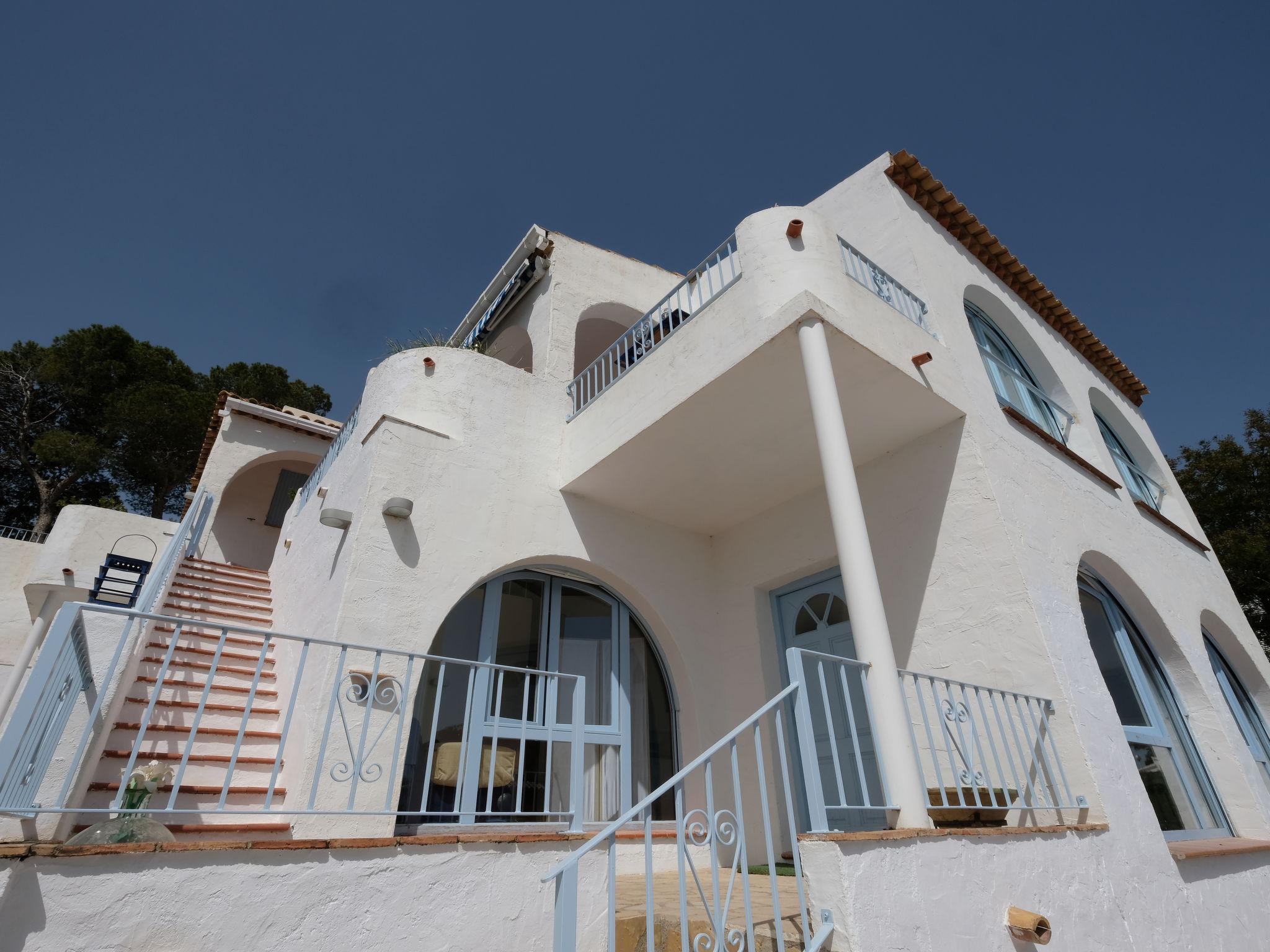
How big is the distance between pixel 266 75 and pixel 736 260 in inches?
246

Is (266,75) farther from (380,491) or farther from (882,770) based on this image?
(882,770)

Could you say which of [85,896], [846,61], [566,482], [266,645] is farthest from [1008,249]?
[85,896]

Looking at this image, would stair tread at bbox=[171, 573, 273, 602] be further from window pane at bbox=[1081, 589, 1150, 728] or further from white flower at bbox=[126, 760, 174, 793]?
window pane at bbox=[1081, 589, 1150, 728]

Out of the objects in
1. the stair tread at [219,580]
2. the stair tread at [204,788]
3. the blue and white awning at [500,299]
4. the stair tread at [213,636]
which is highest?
the blue and white awning at [500,299]

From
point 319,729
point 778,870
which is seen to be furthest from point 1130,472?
point 319,729

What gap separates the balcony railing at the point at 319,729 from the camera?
236 cm

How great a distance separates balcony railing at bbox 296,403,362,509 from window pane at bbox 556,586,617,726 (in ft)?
9.02

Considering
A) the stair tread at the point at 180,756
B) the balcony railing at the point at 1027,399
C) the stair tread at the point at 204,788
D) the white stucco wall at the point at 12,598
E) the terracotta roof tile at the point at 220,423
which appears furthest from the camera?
the terracotta roof tile at the point at 220,423

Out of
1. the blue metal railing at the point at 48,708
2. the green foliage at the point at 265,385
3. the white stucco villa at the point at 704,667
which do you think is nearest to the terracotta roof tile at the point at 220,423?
the white stucco villa at the point at 704,667

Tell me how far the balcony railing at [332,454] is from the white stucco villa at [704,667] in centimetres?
17

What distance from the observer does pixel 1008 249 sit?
6824 mm

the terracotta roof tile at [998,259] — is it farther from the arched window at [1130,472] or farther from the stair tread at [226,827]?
the stair tread at [226,827]

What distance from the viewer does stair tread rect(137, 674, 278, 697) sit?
439 cm

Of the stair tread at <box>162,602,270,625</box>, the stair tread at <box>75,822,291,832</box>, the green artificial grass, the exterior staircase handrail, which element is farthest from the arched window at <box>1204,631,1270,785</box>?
the stair tread at <box>162,602,270,625</box>
